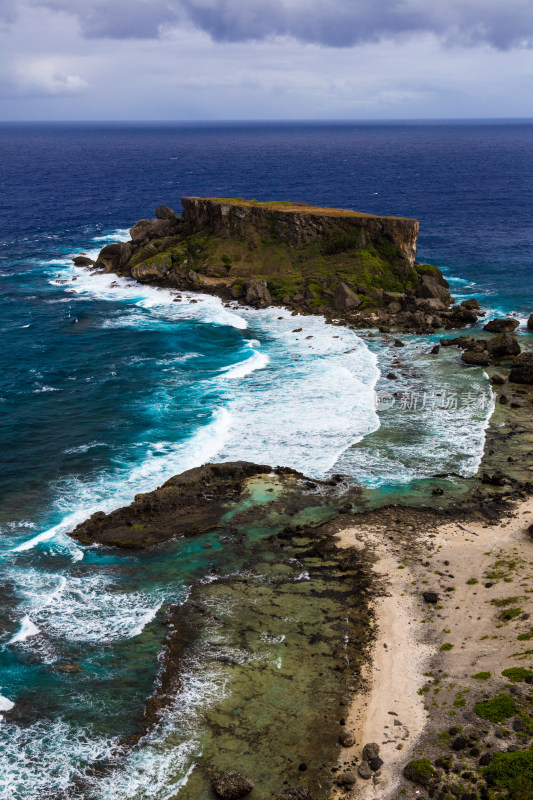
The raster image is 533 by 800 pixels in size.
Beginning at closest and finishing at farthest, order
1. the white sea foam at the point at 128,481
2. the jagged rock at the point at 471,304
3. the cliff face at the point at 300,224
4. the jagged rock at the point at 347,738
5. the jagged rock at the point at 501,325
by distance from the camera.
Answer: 1. the jagged rock at the point at 347,738
2. the white sea foam at the point at 128,481
3. the jagged rock at the point at 501,325
4. the jagged rock at the point at 471,304
5. the cliff face at the point at 300,224

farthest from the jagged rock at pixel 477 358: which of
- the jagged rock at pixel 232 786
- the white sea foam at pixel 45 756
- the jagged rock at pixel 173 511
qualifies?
the white sea foam at pixel 45 756

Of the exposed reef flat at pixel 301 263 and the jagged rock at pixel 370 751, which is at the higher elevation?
the exposed reef flat at pixel 301 263

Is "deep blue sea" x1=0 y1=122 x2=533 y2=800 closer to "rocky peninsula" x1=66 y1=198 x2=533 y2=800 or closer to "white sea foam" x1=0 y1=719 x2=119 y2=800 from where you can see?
"white sea foam" x1=0 y1=719 x2=119 y2=800

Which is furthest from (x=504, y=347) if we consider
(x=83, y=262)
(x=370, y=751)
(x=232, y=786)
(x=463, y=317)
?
(x=83, y=262)

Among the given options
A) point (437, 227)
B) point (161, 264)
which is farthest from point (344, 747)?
point (437, 227)

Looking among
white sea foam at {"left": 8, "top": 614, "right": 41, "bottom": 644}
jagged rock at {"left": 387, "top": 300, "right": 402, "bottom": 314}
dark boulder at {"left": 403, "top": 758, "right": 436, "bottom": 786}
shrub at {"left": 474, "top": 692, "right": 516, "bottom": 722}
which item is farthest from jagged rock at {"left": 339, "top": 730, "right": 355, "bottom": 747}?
jagged rock at {"left": 387, "top": 300, "right": 402, "bottom": 314}

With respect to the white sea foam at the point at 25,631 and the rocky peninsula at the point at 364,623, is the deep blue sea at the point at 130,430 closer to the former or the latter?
the white sea foam at the point at 25,631

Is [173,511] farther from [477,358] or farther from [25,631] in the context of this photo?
[477,358]
